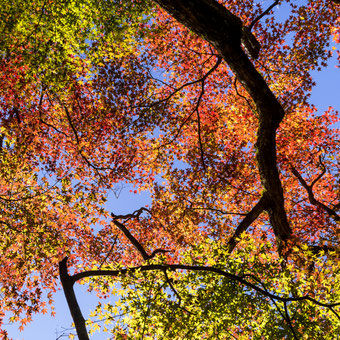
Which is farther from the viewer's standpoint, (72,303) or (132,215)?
(132,215)

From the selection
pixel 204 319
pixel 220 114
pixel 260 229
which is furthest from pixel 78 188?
pixel 260 229

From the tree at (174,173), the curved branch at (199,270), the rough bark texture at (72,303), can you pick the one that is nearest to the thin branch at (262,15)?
the tree at (174,173)

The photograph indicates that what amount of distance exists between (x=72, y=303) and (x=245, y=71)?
8.25 metres

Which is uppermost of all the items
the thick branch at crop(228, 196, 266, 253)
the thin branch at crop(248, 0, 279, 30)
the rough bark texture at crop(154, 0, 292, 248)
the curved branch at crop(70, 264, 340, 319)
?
the thin branch at crop(248, 0, 279, 30)

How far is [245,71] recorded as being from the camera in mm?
8211

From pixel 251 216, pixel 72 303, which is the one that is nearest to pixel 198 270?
pixel 72 303

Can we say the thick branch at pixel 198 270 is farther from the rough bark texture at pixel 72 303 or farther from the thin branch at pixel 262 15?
the thin branch at pixel 262 15

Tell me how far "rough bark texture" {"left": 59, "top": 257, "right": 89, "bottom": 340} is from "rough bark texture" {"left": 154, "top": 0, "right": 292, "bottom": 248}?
6.74 meters

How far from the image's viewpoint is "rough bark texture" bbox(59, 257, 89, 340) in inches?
282

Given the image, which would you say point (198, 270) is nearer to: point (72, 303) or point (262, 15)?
point (72, 303)

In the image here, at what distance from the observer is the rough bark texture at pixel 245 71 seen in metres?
7.37

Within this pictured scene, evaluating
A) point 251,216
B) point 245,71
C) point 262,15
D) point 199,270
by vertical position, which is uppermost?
point 262,15

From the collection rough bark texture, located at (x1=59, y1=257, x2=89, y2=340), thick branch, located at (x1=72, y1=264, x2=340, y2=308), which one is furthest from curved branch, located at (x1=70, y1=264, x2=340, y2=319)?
rough bark texture, located at (x1=59, y1=257, x2=89, y2=340)

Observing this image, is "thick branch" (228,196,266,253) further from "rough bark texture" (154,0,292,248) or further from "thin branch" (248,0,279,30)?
"thin branch" (248,0,279,30)
